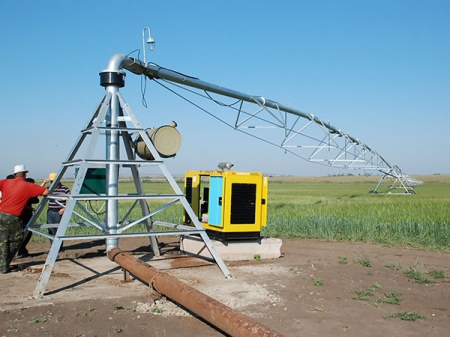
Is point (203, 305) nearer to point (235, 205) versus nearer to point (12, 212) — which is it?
point (235, 205)

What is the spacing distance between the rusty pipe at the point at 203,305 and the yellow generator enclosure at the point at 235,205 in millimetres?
2585

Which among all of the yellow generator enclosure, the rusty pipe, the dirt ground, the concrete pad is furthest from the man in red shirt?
the concrete pad

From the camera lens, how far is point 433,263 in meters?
10.7

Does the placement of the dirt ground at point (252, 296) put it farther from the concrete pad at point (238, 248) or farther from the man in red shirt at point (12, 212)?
the man in red shirt at point (12, 212)

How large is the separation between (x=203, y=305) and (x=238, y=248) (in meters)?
4.85

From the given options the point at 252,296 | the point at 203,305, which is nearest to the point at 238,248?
the point at 252,296

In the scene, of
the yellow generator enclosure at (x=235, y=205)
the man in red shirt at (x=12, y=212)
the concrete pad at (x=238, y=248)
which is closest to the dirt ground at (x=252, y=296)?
the concrete pad at (x=238, y=248)

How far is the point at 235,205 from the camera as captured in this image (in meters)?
10.2

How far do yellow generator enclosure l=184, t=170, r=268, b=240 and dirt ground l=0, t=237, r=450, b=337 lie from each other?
728 mm

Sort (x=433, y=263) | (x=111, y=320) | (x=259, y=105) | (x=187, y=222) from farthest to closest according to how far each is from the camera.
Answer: (x=259, y=105) → (x=187, y=222) → (x=433, y=263) → (x=111, y=320)

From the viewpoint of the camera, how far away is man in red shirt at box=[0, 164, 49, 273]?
882 centimetres

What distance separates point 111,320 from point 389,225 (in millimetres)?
10444

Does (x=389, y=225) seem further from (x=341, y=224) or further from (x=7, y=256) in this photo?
(x=7, y=256)

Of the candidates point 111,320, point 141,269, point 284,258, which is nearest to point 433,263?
point 284,258
